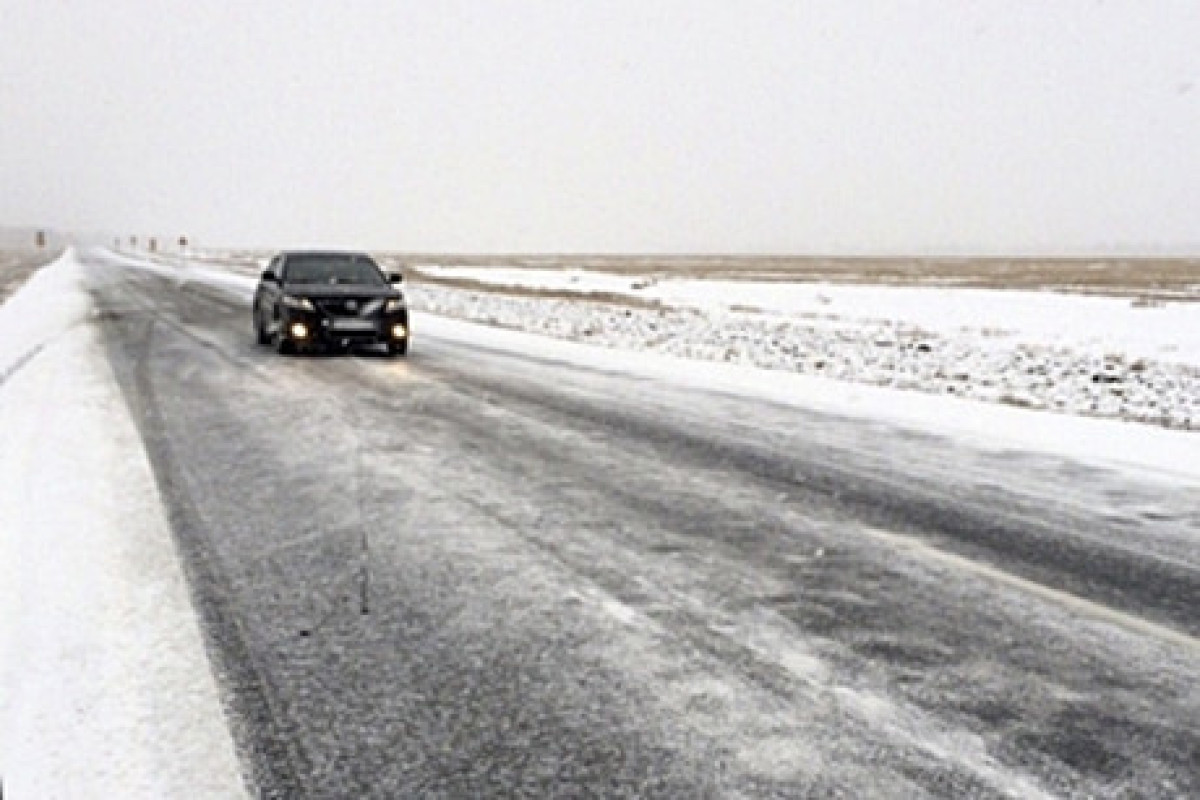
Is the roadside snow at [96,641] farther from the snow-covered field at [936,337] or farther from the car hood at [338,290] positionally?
the snow-covered field at [936,337]

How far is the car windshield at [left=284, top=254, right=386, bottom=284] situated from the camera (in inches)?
602

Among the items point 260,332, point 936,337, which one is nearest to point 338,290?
point 260,332

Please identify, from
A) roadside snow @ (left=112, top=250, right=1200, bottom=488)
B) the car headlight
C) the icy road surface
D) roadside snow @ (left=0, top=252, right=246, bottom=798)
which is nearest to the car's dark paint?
the car headlight

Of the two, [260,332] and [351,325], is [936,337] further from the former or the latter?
[260,332]

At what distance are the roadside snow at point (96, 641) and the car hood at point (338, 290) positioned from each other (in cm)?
702

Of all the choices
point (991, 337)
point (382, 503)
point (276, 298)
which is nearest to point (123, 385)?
point (276, 298)

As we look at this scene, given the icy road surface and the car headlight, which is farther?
the car headlight

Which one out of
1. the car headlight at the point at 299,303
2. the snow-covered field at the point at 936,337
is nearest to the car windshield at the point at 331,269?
the car headlight at the point at 299,303

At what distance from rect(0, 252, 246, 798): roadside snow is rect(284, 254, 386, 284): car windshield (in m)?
7.93

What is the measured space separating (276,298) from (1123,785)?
13.8 meters

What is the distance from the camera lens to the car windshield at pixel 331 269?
15.3 metres

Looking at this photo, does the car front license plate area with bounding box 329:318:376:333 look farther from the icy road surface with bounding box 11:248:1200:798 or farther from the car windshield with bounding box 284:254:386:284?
the icy road surface with bounding box 11:248:1200:798

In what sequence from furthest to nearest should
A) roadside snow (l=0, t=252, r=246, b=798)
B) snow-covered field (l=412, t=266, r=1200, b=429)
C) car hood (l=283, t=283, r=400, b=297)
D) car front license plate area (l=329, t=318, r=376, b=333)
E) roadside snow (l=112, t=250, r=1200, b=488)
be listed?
1. car hood (l=283, t=283, r=400, b=297)
2. car front license plate area (l=329, t=318, r=376, b=333)
3. snow-covered field (l=412, t=266, r=1200, b=429)
4. roadside snow (l=112, t=250, r=1200, b=488)
5. roadside snow (l=0, t=252, r=246, b=798)

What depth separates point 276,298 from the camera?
14734 mm
